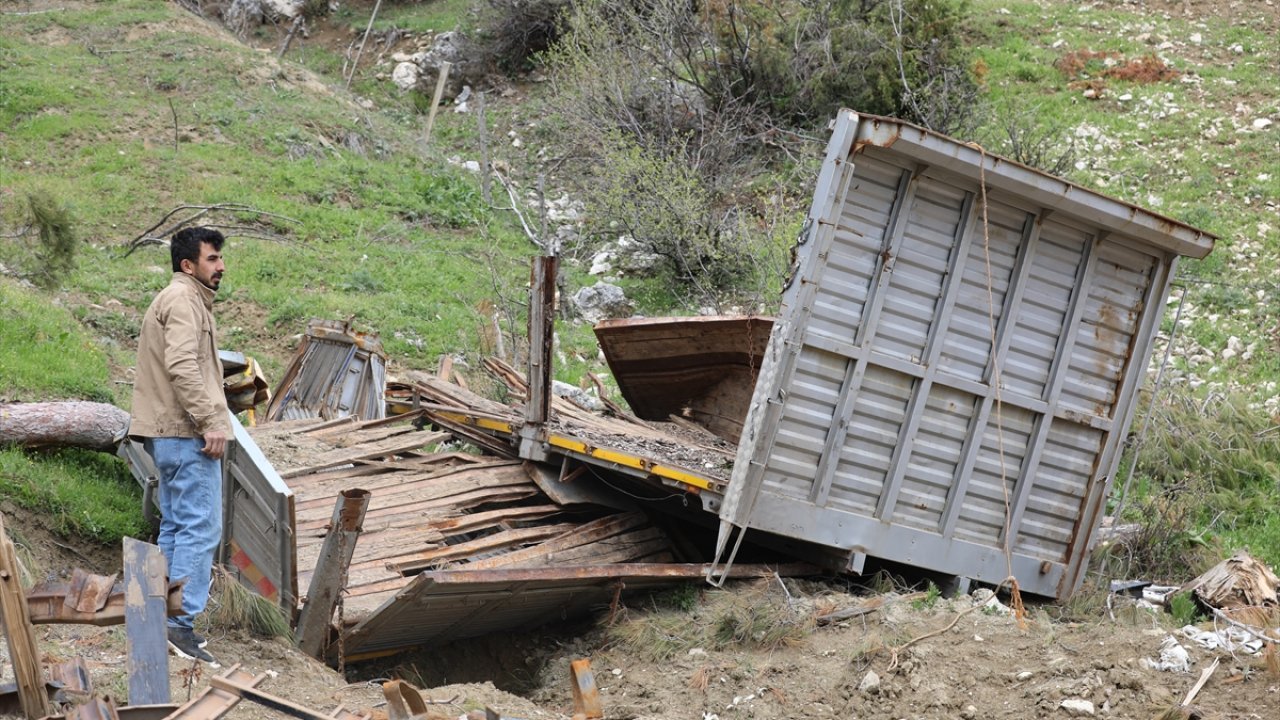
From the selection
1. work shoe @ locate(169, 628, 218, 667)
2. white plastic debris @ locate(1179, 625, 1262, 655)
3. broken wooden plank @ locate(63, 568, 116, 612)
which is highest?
white plastic debris @ locate(1179, 625, 1262, 655)

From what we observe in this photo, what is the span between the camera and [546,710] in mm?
6184

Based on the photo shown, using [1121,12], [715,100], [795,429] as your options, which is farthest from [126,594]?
[1121,12]

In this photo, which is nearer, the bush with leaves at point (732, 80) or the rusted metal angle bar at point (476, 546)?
the rusted metal angle bar at point (476, 546)

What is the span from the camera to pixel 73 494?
7.45 meters

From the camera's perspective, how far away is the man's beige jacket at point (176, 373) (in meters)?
5.39

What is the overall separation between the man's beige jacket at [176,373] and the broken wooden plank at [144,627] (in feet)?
4.09

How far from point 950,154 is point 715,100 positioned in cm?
1389

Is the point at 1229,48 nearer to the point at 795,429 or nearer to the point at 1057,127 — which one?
the point at 1057,127

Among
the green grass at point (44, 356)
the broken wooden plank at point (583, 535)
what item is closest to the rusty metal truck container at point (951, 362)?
the broken wooden plank at point (583, 535)

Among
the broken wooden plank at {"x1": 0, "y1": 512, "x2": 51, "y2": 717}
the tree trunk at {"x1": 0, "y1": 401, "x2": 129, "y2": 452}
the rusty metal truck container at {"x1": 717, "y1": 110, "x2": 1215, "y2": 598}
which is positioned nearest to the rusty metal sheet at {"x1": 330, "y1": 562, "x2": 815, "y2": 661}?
the rusty metal truck container at {"x1": 717, "y1": 110, "x2": 1215, "y2": 598}

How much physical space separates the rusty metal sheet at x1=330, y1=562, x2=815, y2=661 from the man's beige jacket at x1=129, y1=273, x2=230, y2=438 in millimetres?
1293

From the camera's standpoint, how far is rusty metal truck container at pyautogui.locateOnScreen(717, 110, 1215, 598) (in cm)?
662

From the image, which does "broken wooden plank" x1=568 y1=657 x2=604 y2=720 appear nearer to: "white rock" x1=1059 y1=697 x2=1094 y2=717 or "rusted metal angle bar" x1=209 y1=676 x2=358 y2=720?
"rusted metal angle bar" x1=209 y1=676 x2=358 y2=720

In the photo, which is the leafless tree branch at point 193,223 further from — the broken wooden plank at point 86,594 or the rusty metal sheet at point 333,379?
the broken wooden plank at point 86,594
